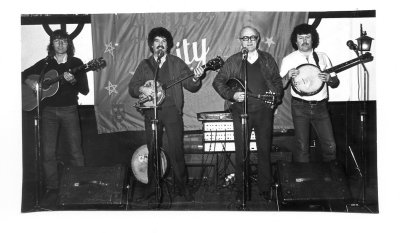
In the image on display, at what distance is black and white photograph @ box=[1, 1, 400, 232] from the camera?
136 inches

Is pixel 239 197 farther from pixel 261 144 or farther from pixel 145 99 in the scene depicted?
pixel 145 99

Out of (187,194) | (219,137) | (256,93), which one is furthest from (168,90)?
(187,194)

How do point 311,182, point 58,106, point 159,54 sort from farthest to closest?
point 58,106 → point 159,54 → point 311,182

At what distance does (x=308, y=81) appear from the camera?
3604mm

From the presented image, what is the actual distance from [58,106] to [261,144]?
167cm

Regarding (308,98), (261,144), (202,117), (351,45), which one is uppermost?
(351,45)

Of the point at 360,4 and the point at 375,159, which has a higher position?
the point at 360,4

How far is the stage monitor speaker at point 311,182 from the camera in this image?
3455 millimetres

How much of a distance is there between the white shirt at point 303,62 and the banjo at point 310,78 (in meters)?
0.03

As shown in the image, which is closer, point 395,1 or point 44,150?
point 395,1

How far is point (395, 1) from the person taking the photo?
3367 mm
